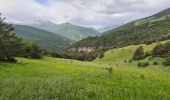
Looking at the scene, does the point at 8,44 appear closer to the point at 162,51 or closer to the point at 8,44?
the point at 8,44

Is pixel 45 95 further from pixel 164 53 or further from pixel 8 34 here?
pixel 164 53

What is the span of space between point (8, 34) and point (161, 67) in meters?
40.0

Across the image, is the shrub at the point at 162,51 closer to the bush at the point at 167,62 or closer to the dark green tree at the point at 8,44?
the bush at the point at 167,62

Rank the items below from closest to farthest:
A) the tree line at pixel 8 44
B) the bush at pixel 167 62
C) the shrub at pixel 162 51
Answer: the tree line at pixel 8 44, the bush at pixel 167 62, the shrub at pixel 162 51

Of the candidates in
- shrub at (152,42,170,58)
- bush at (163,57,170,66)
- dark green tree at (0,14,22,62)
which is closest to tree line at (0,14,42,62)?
dark green tree at (0,14,22,62)

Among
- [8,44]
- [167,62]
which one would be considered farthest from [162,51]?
[8,44]

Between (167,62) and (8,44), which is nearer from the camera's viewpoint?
(8,44)

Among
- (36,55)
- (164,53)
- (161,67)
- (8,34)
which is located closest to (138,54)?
(164,53)

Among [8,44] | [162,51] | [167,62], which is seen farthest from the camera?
[162,51]

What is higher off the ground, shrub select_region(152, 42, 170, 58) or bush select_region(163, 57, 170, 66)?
shrub select_region(152, 42, 170, 58)

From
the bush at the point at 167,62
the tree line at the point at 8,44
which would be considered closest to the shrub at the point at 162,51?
the bush at the point at 167,62

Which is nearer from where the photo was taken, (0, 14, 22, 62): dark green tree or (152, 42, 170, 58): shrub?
(0, 14, 22, 62): dark green tree

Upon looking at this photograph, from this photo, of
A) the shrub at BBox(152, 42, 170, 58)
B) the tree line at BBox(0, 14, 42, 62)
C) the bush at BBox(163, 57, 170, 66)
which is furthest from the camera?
the shrub at BBox(152, 42, 170, 58)

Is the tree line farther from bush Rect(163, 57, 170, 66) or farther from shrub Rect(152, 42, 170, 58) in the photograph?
shrub Rect(152, 42, 170, 58)
